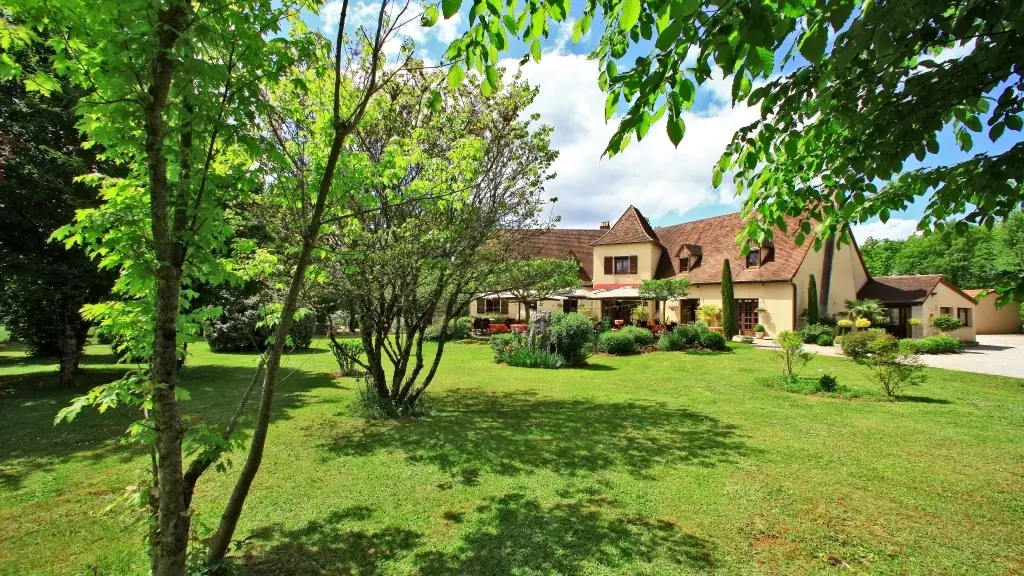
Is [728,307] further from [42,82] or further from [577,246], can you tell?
[42,82]

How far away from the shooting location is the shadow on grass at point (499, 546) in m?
3.48

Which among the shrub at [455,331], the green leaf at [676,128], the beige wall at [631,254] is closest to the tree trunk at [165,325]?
the green leaf at [676,128]

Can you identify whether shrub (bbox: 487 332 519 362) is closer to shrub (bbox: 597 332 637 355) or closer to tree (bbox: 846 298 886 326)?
shrub (bbox: 597 332 637 355)

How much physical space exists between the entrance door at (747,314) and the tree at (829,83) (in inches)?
836

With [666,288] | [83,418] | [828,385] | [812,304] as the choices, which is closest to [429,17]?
[83,418]

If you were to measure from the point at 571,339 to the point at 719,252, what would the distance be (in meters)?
15.9

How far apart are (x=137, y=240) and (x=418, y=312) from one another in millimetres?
5987

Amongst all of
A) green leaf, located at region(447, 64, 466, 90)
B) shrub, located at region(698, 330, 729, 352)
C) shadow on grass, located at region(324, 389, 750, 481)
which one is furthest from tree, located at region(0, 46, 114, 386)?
shrub, located at region(698, 330, 729, 352)

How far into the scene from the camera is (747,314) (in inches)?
953

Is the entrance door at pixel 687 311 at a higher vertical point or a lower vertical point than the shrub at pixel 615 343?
higher

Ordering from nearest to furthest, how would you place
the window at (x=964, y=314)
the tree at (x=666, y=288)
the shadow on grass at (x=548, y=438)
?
the shadow on grass at (x=548, y=438) → the tree at (x=666, y=288) → the window at (x=964, y=314)

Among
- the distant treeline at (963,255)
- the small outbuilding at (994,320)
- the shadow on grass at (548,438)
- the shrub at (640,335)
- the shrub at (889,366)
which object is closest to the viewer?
the shadow on grass at (548,438)

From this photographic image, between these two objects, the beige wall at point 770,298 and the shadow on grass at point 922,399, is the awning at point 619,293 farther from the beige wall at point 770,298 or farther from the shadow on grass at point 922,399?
the shadow on grass at point 922,399

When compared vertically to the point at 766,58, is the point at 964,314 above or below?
below
